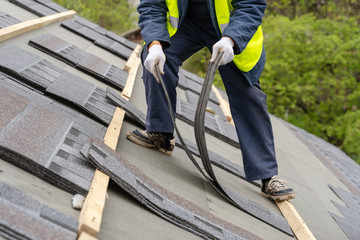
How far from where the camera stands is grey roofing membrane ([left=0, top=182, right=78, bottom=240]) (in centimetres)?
128

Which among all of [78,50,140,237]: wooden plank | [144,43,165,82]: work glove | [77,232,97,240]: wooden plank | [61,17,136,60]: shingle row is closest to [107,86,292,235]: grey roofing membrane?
[144,43,165,82]: work glove

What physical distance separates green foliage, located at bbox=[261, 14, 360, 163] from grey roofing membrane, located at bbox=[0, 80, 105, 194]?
37.9 feet

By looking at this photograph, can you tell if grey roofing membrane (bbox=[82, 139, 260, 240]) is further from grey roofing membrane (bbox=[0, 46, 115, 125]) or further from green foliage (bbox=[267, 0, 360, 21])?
green foliage (bbox=[267, 0, 360, 21])

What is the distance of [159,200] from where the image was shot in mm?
2080

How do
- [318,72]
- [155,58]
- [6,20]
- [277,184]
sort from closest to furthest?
[155,58] < [277,184] < [6,20] < [318,72]

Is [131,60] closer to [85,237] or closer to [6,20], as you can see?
[6,20]

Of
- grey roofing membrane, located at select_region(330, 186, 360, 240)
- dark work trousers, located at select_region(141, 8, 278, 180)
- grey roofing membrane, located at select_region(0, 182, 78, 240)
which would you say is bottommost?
grey roofing membrane, located at select_region(330, 186, 360, 240)

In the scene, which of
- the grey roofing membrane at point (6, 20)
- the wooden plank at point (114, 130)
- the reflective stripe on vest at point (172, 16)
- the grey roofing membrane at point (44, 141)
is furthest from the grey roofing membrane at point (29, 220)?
the grey roofing membrane at point (6, 20)

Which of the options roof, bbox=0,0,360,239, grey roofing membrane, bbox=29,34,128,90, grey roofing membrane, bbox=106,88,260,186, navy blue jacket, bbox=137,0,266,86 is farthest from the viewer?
grey roofing membrane, bbox=29,34,128,90

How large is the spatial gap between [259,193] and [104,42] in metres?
3.53

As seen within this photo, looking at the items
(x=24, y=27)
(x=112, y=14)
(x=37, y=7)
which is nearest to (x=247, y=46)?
(x=24, y=27)

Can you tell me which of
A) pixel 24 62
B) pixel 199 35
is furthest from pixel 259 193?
pixel 24 62

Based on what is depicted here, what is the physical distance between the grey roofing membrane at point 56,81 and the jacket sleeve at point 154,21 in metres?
0.62

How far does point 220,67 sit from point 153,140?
2.18ft
